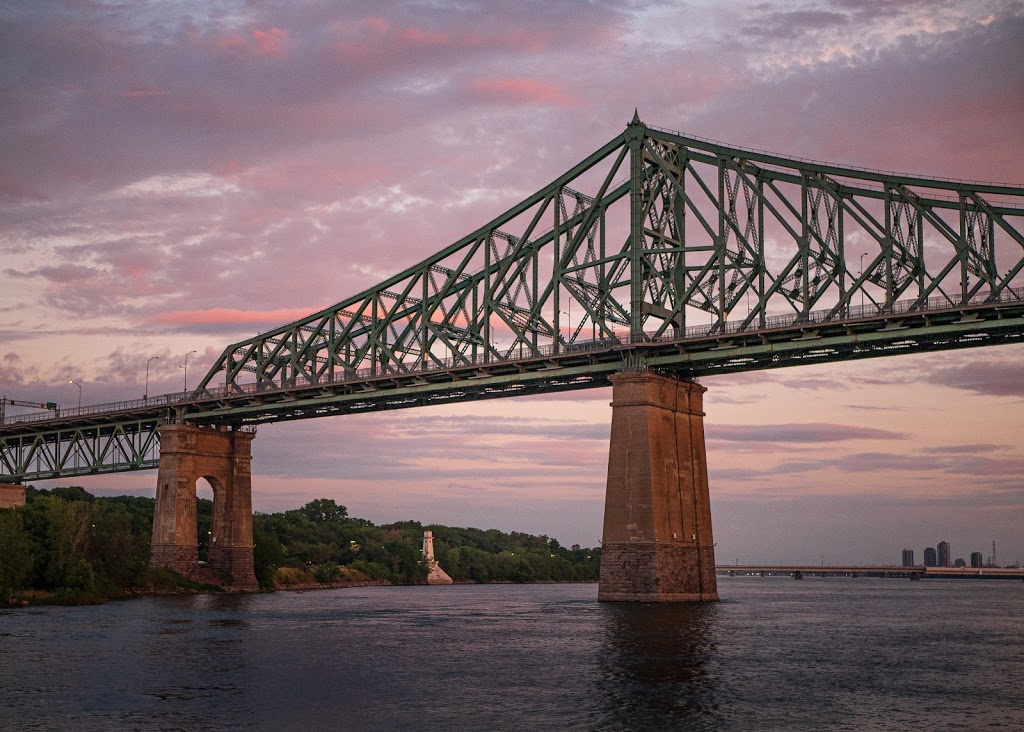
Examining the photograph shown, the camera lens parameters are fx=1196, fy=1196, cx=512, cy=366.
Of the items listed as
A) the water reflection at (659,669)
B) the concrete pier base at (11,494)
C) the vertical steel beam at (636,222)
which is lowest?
the water reflection at (659,669)

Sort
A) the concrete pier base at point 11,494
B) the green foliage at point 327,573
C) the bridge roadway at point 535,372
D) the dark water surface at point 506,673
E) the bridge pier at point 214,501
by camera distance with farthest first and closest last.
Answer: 1. the green foliage at point 327,573
2. the concrete pier base at point 11,494
3. the bridge pier at point 214,501
4. the bridge roadway at point 535,372
5. the dark water surface at point 506,673

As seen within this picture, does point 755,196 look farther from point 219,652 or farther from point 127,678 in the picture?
point 127,678

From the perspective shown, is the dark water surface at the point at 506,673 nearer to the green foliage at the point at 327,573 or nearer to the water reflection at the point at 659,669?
the water reflection at the point at 659,669

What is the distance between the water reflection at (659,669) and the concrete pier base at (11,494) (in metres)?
80.3

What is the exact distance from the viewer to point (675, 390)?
80.1 m

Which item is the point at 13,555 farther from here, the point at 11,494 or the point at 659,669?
the point at 11,494

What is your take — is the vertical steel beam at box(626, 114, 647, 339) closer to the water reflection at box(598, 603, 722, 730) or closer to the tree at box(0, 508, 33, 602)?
the water reflection at box(598, 603, 722, 730)

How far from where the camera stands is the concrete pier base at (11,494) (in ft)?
413

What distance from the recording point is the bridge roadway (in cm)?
7060

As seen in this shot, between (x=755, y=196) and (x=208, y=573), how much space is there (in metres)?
61.4

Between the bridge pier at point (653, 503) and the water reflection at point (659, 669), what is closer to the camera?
the water reflection at point (659, 669)

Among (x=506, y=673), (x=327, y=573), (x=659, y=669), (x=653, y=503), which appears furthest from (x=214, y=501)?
(x=659, y=669)

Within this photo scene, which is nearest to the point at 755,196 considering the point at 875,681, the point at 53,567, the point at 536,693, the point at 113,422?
the point at 875,681

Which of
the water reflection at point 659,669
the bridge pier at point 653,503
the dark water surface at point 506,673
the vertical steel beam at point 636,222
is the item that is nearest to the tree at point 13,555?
the dark water surface at point 506,673
